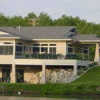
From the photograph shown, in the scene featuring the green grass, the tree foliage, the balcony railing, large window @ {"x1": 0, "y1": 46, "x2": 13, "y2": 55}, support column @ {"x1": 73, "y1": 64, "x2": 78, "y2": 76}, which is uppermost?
the tree foliage

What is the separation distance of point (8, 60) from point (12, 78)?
2.14 meters

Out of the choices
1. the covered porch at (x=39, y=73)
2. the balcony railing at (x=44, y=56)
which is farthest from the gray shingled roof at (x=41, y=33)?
the covered porch at (x=39, y=73)

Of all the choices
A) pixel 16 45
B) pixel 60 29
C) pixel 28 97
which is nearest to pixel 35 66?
pixel 16 45

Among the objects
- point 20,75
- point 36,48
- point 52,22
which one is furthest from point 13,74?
point 52,22

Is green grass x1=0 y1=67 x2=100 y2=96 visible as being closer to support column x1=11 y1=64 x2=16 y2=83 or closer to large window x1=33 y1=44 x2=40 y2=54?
support column x1=11 y1=64 x2=16 y2=83

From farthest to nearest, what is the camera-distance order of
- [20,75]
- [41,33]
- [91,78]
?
[41,33], [20,75], [91,78]

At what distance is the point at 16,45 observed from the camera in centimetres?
6944

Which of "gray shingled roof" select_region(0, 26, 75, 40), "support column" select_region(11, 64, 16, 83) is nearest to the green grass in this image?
"support column" select_region(11, 64, 16, 83)

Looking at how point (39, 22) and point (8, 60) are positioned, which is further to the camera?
point (39, 22)

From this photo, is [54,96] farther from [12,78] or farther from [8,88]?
[12,78]

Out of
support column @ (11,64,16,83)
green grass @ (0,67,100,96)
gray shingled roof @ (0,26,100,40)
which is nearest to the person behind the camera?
green grass @ (0,67,100,96)

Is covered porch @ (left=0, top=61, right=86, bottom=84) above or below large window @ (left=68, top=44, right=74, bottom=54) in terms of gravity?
below

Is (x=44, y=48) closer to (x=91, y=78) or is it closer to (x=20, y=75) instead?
(x=20, y=75)

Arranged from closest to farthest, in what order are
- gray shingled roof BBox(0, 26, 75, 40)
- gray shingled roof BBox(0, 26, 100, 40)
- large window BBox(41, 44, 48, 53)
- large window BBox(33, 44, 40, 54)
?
gray shingled roof BBox(0, 26, 100, 40)
gray shingled roof BBox(0, 26, 75, 40)
large window BBox(41, 44, 48, 53)
large window BBox(33, 44, 40, 54)
